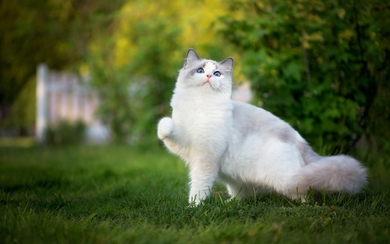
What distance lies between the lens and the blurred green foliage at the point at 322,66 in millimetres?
3824

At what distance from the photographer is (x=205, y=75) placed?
297 centimetres

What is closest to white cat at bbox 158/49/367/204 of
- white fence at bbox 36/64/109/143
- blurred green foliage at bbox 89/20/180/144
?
blurred green foliage at bbox 89/20/180/144

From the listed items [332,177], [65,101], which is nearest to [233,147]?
[332,177]

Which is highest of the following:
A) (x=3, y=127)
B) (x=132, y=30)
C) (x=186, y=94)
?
(x=132, y=30)

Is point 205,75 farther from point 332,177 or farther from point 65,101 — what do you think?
point 65,101

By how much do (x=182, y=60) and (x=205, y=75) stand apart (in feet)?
12.6

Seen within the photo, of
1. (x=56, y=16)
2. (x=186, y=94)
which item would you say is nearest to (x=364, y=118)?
(x=186, y=94)

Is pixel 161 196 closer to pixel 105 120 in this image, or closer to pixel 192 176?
pixel 192 176

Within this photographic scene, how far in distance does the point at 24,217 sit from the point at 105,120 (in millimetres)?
6428

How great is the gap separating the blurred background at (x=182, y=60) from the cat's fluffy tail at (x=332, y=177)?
124 centimetres

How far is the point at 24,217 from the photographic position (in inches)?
90.4

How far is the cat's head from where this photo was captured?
2.98m

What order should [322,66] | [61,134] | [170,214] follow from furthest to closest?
[61,134] < [322,66] < [170,214]

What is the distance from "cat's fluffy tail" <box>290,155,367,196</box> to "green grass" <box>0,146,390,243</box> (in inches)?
3.0
